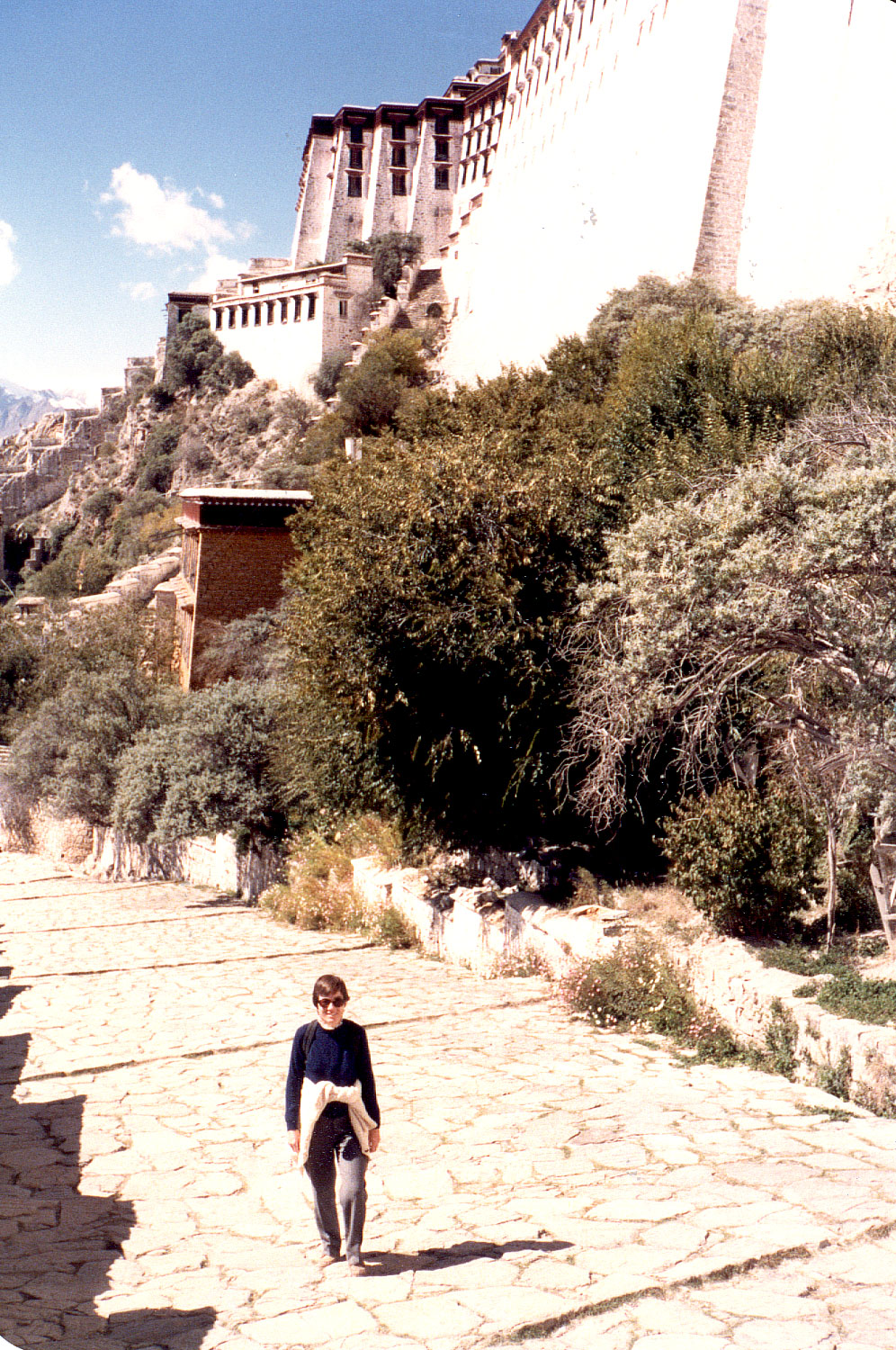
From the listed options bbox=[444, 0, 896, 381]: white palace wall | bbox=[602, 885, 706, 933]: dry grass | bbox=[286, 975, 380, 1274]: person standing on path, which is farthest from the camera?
bbox=[444, 0, 896, 381]: white palace wall

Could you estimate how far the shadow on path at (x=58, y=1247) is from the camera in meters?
4.12

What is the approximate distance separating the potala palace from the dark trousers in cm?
2300

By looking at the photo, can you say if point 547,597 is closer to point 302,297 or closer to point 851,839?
point 851,839

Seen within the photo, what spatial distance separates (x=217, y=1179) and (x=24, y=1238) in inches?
43.6

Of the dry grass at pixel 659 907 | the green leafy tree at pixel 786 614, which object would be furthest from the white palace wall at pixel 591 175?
the dry grass at pixel 659 907

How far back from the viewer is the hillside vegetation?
27.5ft

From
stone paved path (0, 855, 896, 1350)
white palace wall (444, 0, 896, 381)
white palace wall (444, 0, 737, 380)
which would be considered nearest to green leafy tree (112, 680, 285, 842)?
stone paved path (0, 855, 896, 1350)

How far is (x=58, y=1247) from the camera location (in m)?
4.99

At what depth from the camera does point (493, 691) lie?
12039 millimetres

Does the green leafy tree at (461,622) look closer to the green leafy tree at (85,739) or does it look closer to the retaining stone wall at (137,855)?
the retaining stone wall at (137,855)

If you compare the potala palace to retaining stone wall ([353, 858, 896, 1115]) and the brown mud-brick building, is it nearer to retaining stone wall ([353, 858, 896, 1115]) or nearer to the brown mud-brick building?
the brown mud-brick building

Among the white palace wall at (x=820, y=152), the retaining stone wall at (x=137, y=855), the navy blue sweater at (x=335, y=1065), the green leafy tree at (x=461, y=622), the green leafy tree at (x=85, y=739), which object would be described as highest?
the white palace wall at (x=820, y=152)

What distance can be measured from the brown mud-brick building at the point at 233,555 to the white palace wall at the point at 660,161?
13343 millimetres

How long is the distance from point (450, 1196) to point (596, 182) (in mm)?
38746
